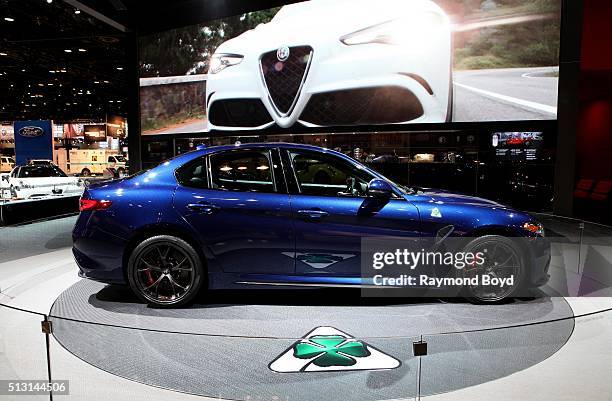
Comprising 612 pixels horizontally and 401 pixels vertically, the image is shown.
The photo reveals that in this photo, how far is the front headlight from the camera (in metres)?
9.56

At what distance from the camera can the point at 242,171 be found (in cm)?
382

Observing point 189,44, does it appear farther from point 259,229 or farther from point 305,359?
point 305,359

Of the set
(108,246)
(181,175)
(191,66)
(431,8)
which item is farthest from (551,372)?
(191,66)

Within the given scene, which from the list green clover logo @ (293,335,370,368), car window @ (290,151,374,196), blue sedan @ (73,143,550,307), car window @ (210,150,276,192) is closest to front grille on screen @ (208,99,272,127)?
car window @ (290,151,374,196)

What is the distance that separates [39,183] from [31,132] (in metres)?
7.95

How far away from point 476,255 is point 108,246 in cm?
293

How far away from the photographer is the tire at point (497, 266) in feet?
11.7

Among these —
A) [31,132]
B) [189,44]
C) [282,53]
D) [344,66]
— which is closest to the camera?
[344,66]

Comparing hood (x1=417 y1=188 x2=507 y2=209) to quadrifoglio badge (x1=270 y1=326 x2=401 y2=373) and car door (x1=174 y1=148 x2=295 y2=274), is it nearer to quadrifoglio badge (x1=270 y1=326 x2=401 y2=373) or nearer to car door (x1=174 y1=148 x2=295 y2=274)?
car door (x1=174 y1=148 x2=295 y2=274)

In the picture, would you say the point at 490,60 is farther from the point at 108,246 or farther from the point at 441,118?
the point at 108,246

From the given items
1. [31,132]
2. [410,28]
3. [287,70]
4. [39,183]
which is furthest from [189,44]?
[31,132]

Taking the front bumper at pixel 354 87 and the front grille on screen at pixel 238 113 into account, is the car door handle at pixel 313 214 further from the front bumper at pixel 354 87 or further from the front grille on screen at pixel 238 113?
the front grille on screen at pixel 238 113

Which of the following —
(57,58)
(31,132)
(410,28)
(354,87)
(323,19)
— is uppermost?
(57,58)

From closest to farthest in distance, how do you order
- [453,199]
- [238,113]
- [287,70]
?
[453,199], [287,70], [238,113]
